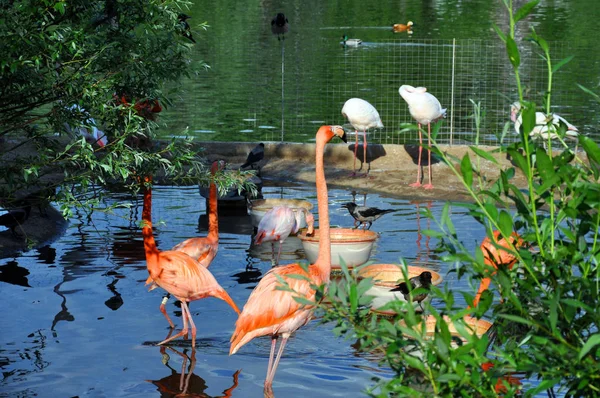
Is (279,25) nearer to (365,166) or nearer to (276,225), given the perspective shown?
(365,166)

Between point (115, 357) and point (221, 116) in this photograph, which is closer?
point (115, 357)

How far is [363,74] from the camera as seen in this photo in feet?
90.7

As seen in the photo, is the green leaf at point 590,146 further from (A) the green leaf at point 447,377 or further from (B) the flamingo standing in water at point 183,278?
(B) the flamingo standing in water at point 183,278

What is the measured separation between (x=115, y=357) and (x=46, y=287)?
2.28 m

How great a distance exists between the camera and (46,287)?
30.5 ft

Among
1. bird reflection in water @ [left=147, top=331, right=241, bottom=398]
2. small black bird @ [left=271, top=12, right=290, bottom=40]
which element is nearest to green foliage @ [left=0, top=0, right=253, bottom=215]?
bird reflection in water @ [left=147, top=331, right=241, bottom=398]

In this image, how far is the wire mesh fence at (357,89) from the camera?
1944 cm

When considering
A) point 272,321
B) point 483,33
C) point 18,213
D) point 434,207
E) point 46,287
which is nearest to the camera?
point 272,321

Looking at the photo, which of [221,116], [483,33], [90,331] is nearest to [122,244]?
[90,331]

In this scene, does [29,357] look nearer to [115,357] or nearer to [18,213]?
[115,357]

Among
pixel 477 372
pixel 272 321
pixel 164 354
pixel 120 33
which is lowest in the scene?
pixel 164 354

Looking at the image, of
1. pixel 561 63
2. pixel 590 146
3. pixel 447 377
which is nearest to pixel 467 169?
pixel 590 146

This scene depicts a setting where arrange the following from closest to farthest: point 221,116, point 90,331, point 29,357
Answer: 1. point 29,357
2. point 90,331
3. point 221,116

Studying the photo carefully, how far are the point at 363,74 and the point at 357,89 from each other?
311cm
